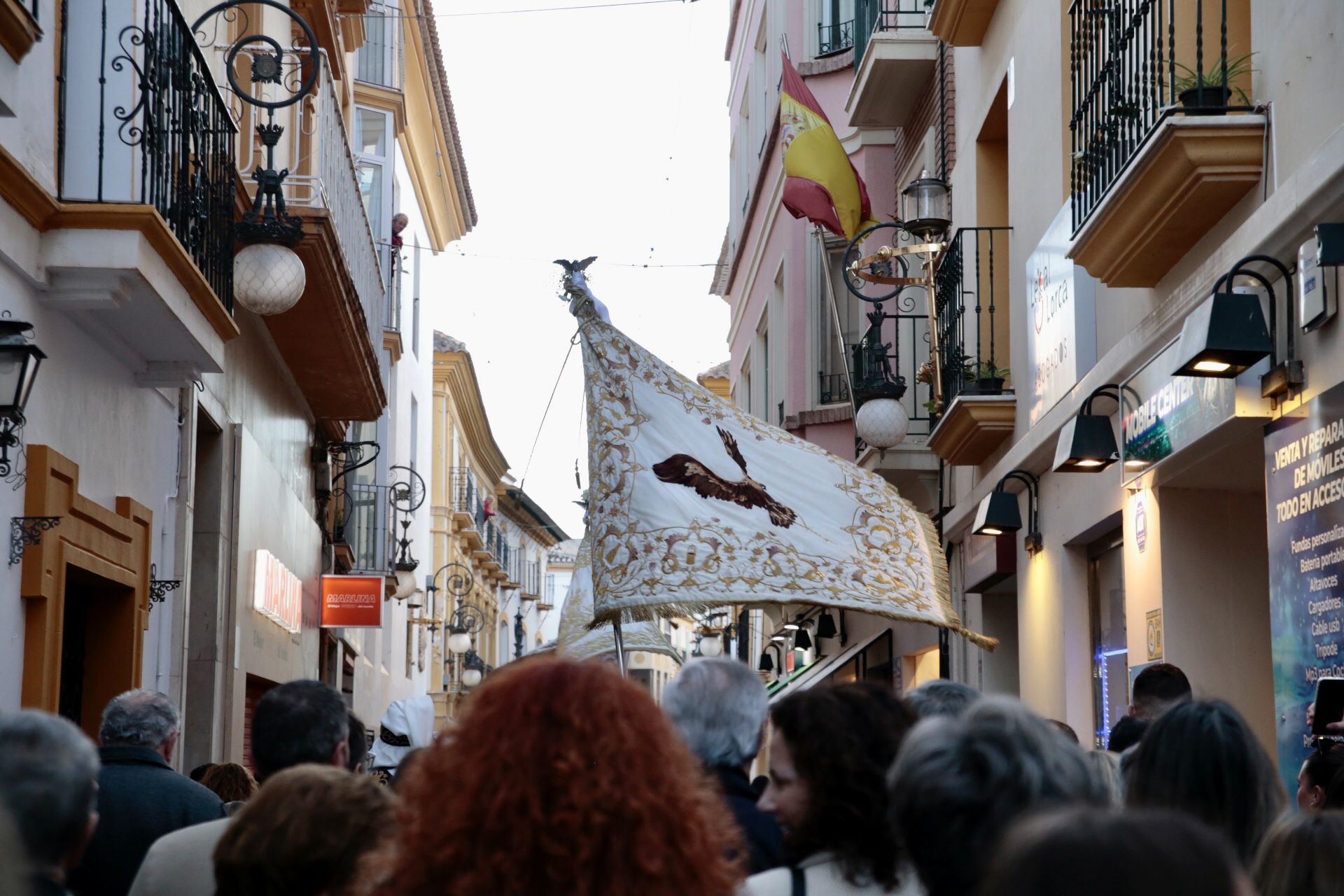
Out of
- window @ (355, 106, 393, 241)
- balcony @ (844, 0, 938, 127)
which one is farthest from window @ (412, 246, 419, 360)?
balcony @ (844, 0, 938, 127)

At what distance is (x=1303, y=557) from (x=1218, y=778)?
3583 mm

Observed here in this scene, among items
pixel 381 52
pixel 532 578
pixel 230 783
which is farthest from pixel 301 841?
pixel 532 578

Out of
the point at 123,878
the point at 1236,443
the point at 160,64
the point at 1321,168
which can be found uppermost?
the point at 160,64

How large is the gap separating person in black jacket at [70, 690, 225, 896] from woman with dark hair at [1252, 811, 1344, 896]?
11.2ft

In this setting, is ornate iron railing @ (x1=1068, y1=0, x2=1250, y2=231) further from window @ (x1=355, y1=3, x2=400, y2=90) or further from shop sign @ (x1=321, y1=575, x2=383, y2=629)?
window @ (x1=355, y1=3, x2=400, y2=90)

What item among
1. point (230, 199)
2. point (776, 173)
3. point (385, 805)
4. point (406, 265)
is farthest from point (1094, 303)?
point (406, 265)

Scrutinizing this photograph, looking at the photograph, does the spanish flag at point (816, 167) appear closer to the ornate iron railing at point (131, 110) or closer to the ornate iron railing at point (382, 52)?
the ornate iron railing at point (131, 110)

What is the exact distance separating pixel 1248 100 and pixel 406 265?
22.5 meters

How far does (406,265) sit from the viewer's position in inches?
1138

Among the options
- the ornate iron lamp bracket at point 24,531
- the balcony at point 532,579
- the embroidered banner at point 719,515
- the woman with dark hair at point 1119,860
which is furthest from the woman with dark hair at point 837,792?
the balcony at point 532,579

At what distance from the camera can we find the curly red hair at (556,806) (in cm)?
233

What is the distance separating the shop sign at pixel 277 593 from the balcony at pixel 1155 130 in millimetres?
7375

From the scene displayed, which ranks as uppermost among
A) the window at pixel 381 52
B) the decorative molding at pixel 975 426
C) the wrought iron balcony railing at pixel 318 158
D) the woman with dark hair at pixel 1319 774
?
the window at pixel 381 52

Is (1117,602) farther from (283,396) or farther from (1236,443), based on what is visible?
(283,396)
